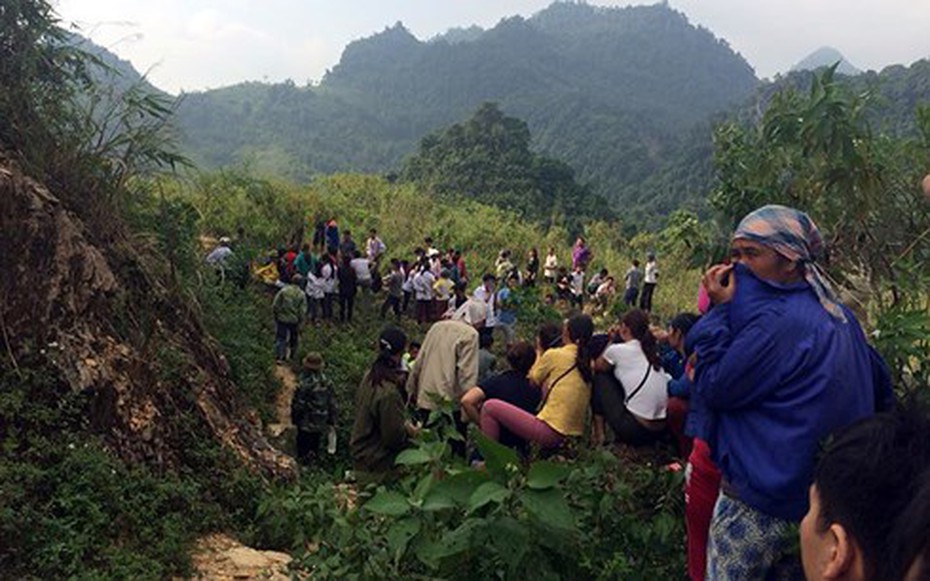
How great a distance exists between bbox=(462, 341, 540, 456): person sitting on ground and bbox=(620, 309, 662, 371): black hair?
767mm

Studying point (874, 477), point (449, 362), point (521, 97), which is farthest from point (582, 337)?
point (521, 97)

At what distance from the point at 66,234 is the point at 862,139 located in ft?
15.1

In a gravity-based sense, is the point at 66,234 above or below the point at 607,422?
above

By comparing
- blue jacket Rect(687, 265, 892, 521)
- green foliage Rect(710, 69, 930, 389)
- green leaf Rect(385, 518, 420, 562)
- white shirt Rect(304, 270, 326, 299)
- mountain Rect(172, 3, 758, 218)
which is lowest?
white shirt Rect(304, 270, 326, 299)

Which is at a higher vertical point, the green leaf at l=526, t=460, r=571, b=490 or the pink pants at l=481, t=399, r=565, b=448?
the green leaf at l=526, t=460, r=571, b=490

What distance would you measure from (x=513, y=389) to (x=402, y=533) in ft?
6.63

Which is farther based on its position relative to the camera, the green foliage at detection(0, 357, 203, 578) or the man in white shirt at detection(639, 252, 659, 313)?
the man in white shirt at detection(639, 252, 659, 313)

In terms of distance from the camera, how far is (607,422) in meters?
2.96

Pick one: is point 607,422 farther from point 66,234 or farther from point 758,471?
point 66,234

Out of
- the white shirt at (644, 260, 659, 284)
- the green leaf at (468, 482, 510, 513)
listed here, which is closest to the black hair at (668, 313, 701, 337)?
the green leaf at (468, 482, 510, 513)

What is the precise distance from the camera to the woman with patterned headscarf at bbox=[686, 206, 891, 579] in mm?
1654

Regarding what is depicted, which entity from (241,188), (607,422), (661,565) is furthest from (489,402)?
(241,188)

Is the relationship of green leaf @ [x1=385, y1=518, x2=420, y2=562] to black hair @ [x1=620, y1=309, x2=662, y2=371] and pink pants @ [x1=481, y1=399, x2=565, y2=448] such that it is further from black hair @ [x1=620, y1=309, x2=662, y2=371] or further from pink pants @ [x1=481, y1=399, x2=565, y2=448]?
black hair @ [x1=620, y1=309, x2=662, y2=371]

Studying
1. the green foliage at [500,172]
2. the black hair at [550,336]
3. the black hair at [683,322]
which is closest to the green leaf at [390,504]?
the black hair at [683,322]
